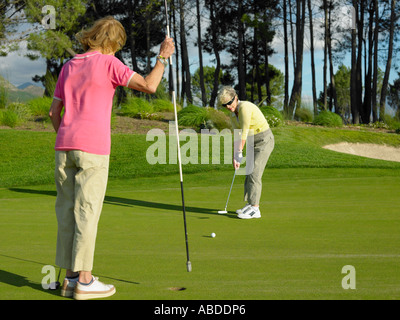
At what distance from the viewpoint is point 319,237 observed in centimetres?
536

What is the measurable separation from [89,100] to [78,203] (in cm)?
74

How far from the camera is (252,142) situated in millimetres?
7559

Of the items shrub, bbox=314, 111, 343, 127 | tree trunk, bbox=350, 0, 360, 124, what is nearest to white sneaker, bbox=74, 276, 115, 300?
shrub, bbox=314, 111, 343, 127

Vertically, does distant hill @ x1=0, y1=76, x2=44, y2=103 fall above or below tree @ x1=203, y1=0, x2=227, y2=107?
below

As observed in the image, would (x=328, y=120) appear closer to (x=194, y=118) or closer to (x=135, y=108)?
(x=194, y=118)

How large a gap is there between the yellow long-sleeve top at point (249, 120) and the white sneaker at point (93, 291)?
4.11 metres

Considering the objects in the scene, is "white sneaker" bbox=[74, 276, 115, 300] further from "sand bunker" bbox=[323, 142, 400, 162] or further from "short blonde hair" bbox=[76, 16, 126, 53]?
"sand bunker" bbox=[323, 142, 400, 162]

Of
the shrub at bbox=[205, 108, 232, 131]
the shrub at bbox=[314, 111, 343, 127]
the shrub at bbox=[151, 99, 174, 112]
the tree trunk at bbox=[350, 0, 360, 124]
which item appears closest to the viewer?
the shrub at bbox=[205, 108, 232, 131]

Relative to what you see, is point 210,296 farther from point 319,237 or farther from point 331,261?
point 319,237

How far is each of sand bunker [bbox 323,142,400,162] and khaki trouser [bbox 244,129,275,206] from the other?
1297 centimetres

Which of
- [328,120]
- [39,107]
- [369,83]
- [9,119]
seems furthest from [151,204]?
[369,83]

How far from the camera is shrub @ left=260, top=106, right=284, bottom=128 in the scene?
19875mm

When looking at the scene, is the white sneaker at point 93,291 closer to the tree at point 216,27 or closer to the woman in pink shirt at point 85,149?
the woman in pink shirt at point 85,149

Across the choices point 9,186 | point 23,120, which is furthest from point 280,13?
point 9,186
